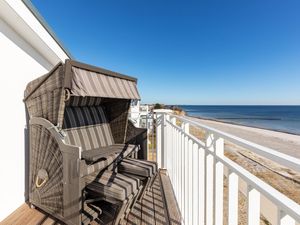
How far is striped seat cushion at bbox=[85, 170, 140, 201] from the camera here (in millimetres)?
1712

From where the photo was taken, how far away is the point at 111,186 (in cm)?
179

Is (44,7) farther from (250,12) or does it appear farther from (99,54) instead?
(250,12)

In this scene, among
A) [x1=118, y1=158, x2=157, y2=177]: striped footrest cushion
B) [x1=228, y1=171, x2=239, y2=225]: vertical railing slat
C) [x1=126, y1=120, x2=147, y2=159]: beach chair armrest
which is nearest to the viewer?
[x1=228, y1=171, x2=239, y2=225]: vertical railing slat

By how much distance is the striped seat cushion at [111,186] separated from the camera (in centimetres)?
171

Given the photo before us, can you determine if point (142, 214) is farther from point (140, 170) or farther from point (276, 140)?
point (276, 140)

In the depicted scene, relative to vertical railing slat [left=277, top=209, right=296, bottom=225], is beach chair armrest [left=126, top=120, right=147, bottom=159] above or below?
below

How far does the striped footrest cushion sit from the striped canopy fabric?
0.90 meters

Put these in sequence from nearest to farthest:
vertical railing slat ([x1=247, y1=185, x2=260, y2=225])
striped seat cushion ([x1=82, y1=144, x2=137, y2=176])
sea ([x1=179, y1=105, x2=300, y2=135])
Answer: vertical railing slat ([x1=247, y1=185, x2=260, y2=225]), striped seat cushion ([x1=82, y1=144, x2=137, y2=176]), sea ([x1=179, y1=105, x2=300, y2=135])

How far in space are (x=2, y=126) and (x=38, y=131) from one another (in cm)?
44

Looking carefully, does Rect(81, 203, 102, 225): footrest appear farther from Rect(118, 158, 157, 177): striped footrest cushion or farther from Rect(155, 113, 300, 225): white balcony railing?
Rect(155, 113, 300, 225): white balcony railing

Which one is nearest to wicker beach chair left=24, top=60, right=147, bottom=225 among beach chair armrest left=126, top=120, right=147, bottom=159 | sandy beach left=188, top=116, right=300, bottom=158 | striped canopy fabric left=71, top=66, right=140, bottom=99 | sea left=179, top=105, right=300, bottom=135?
striped canopy fabric left=71, top=66, right=140, bottom=99

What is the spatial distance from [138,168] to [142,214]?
0.54 metres

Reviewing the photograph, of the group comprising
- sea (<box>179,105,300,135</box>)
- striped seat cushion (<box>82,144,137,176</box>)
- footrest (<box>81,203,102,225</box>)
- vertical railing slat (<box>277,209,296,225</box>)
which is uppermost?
vertical railing slat (<box>277,209,296,225</box>)

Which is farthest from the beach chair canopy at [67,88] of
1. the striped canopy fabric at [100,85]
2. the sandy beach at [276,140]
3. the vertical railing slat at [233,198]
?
the sandy beach at [276,140]
